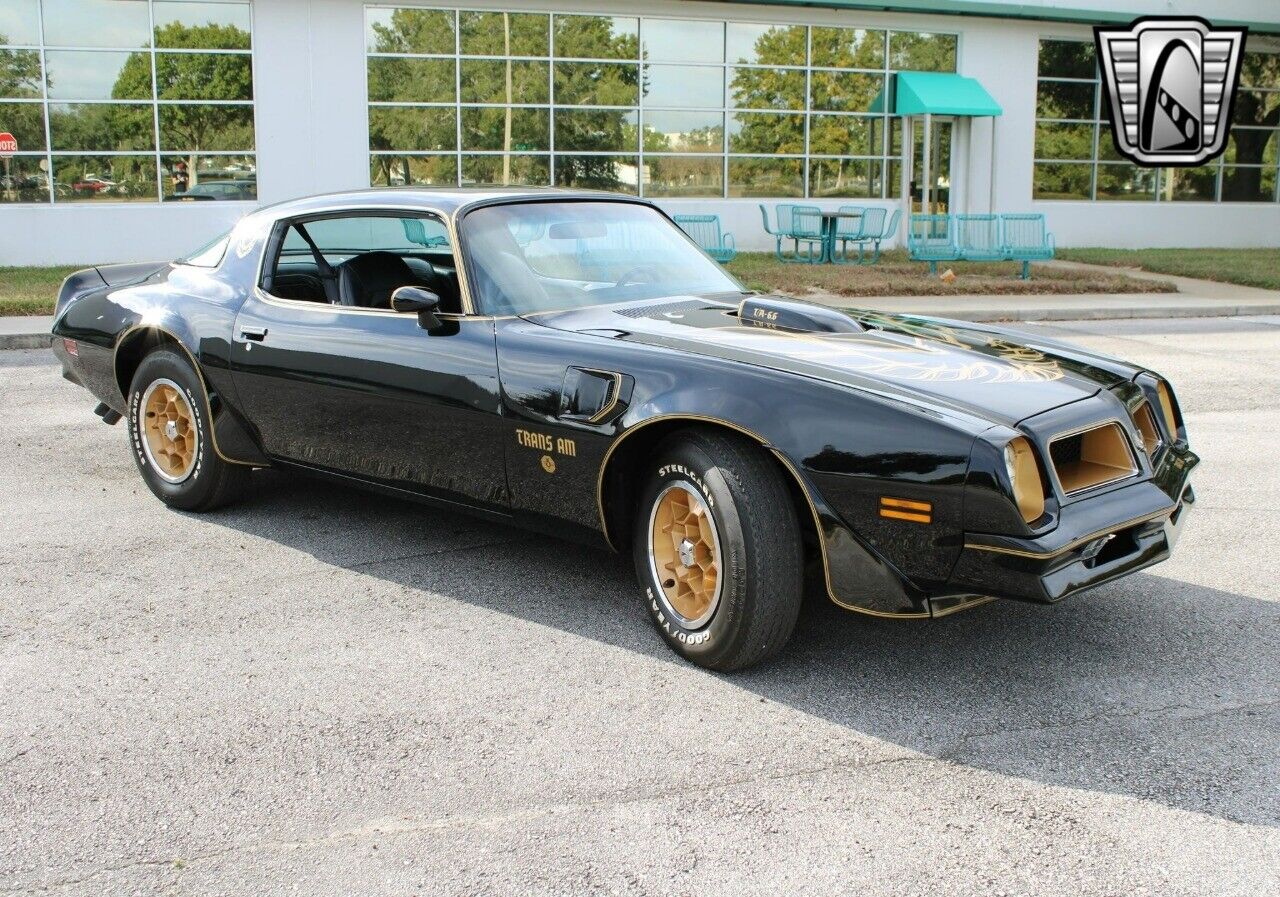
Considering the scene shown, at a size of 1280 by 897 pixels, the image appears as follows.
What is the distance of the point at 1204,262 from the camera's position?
897 inches

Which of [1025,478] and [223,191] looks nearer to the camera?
[1025,478]

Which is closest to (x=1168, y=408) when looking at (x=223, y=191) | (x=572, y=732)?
(x=572, y=732)

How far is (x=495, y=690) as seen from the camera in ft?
13.3

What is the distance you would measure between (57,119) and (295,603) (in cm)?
1865

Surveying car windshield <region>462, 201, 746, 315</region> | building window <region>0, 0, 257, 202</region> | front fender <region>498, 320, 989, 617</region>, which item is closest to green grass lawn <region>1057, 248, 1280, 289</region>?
building window <region>0, 0, 257, 202</region>

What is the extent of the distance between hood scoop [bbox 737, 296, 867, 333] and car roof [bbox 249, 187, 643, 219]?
3.29 feet

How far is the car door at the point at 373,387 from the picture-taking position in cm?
475

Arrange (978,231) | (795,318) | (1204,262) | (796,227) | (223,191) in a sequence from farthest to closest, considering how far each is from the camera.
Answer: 1. (796,227)
2. (1204,262)
3. (223,191)
4. (978,231)
5. (795,318)

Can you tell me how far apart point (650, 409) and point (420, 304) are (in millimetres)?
1095

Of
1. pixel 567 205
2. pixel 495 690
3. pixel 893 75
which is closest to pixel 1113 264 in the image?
pixel 893 75

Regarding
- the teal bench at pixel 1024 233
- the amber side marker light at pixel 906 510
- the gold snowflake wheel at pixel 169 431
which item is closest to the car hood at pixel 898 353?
the amber side marker light at pixel 906 510

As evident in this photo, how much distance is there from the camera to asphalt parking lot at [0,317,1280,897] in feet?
9.98

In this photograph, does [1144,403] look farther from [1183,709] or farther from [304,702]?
[304,702]

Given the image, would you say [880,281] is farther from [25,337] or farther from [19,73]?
[19,73]
